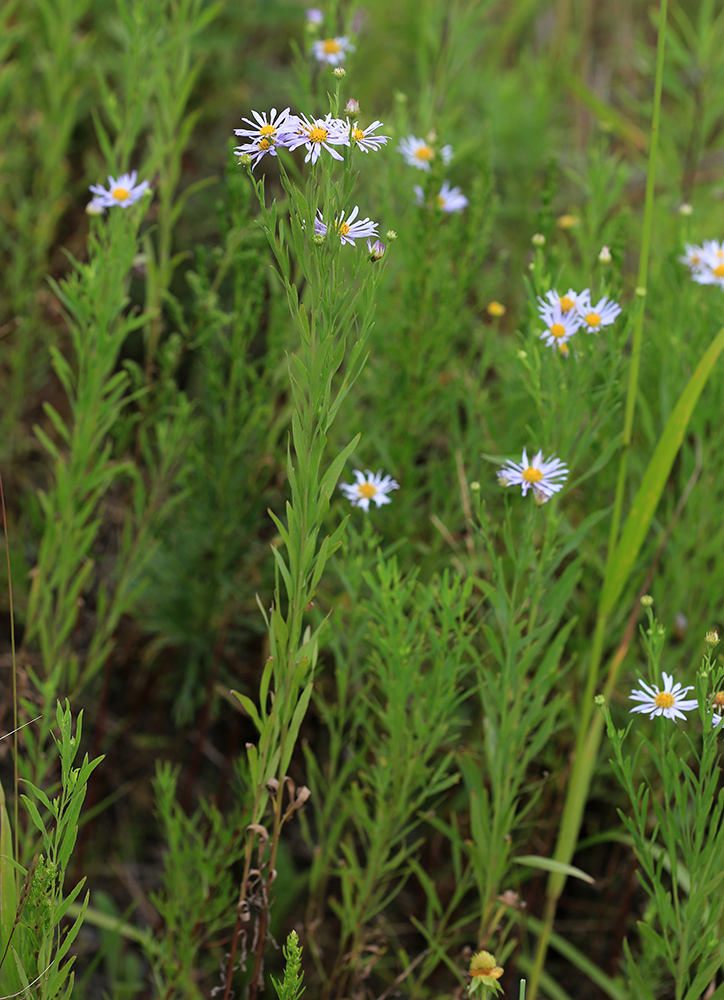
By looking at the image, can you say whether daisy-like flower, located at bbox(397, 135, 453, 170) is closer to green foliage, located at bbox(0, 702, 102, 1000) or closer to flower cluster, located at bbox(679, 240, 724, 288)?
flower cluster, located at bbox(679, 240, 724, 288)

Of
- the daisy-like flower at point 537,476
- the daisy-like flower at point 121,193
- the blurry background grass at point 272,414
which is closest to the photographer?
the daisy-like flower at point 537,476

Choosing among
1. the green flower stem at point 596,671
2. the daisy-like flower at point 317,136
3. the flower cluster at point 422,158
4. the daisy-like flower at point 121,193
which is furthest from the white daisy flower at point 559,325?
the daisy-like flower at point 121,193

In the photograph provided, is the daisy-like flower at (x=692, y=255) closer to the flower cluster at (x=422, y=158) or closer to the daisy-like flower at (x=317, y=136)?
the flower cluster at (x=422, y=158)

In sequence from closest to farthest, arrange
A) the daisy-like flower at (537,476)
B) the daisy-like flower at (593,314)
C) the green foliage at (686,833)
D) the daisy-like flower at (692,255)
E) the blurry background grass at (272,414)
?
the green foliage at (686,833), the daisy-like flower at (537,476), the daisy-like flower at (593,314), the blurry background grass at (272,414), the daisy-like flower at (692,255)

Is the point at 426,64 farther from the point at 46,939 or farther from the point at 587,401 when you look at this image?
the point at 46,939

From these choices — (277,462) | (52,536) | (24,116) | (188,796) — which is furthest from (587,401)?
(24,116)

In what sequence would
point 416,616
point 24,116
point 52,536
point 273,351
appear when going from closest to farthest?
point 416,616
point 52,536
point 273,351
point 24,116
